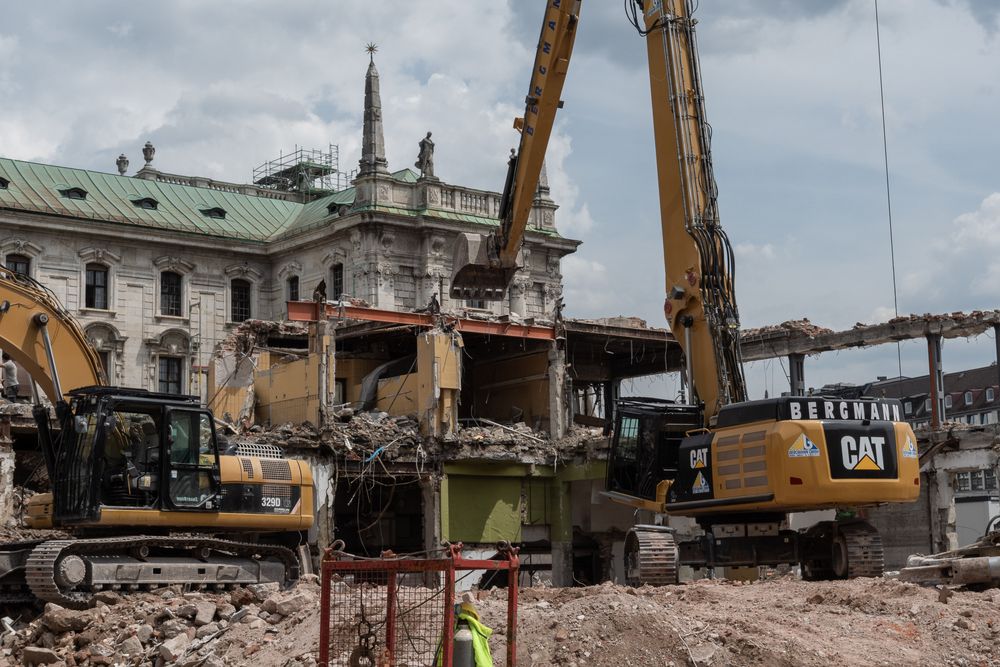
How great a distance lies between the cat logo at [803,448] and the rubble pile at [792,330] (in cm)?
1487

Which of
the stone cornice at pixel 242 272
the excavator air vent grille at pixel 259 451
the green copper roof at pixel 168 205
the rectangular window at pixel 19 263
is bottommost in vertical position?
the excavator air vent grille at pixel 259 451

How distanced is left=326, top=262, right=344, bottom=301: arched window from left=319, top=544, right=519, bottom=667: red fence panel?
3643cm

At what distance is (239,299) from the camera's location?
53031 millimetres

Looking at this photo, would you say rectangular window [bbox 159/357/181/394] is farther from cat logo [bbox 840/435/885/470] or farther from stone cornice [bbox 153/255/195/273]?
cat logo [bbox 840/435/885/470]

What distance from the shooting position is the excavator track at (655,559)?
1830cm

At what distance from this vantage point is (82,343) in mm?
19375

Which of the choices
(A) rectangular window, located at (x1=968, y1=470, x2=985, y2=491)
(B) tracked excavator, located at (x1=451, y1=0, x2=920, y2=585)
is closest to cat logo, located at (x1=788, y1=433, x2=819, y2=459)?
(B) tracked excavator, located at (x1=451, y1=0, x2=920, y2=585)

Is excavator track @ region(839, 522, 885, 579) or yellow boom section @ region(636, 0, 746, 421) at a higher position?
yellow boom section @ region(636, 0, 746, 421)

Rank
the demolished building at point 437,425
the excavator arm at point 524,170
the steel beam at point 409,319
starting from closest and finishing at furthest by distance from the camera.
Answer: the excavator arm at point 524,170
the demolished building at point 437,425
the steel beam at point 409,319

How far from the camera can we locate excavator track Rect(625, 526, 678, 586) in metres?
18.3

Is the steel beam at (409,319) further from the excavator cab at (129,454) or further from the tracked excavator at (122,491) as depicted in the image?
the excavator cab at (129,454)

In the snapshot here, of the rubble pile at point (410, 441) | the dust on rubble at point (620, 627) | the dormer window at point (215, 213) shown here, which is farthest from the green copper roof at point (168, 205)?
the dust on rubble at point (620, 627)

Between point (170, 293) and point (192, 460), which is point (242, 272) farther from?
point (192, 460)

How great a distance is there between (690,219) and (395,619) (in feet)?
33.7
